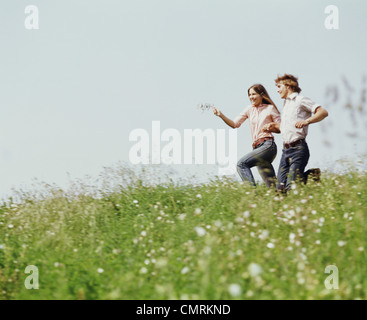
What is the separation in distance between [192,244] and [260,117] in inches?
135

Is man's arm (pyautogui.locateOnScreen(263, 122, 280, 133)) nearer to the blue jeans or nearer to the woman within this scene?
the woman

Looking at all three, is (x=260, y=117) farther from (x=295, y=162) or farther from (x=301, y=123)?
(x=295, y=162)

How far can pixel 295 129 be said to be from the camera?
279 inches

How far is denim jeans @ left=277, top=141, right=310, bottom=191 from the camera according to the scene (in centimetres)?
711

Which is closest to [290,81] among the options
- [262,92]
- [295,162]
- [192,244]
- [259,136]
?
[262,92]

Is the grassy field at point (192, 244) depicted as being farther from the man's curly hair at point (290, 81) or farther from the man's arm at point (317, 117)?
the man's curly hair at point (290, 81)

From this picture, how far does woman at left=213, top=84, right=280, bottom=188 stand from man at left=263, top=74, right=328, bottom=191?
1.01 feet

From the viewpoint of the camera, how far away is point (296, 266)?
4277 millimetres

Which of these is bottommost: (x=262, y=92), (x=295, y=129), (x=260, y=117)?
(x=295, y=129)

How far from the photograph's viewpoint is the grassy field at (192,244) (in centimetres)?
390

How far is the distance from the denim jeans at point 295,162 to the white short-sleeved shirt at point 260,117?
51 centimetres
